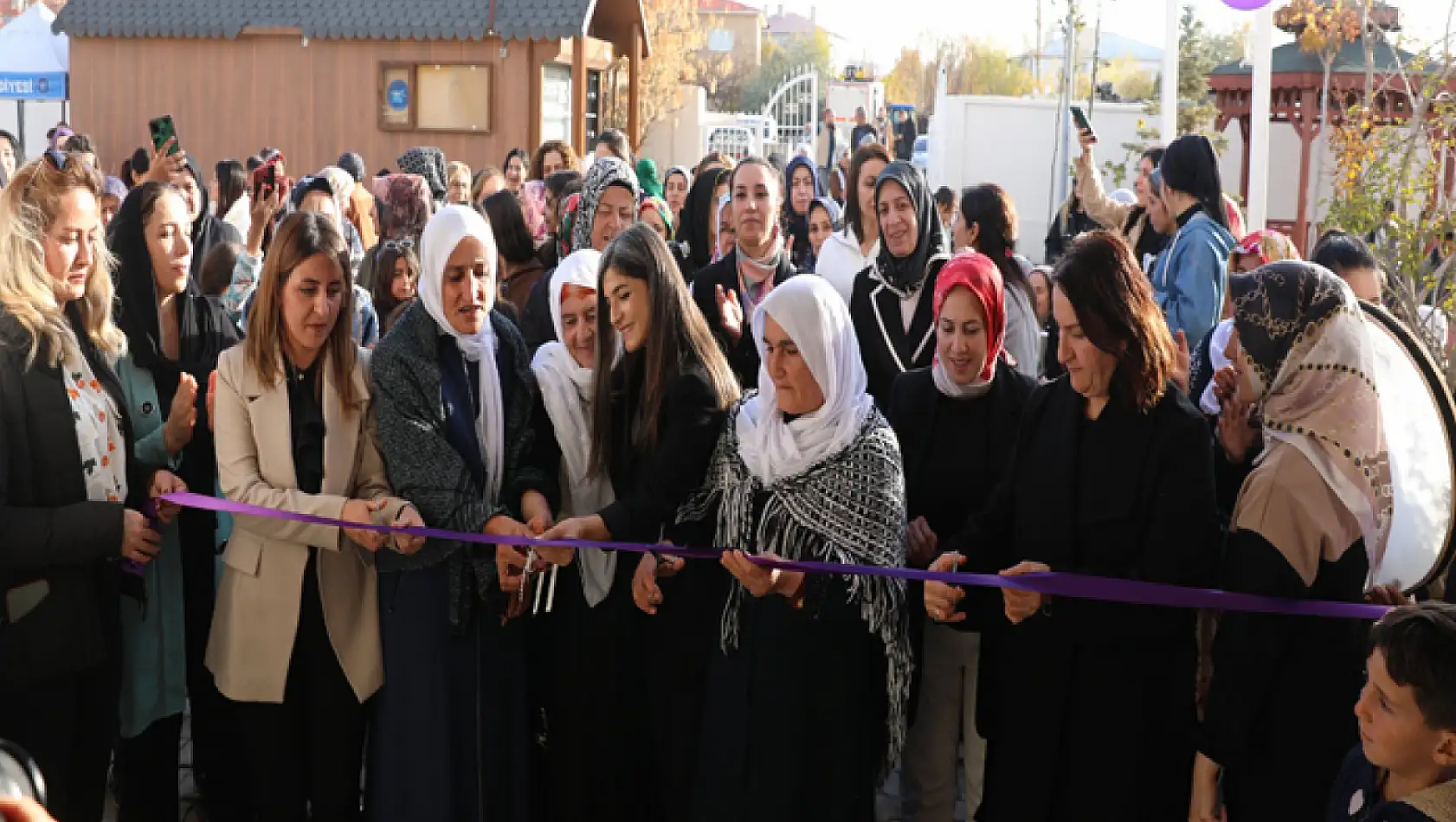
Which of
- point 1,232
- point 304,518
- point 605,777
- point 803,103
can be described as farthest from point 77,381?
point 803,103

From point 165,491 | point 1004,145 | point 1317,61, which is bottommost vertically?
point 165,491

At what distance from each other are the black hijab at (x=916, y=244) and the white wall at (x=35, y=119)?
23.7 meters

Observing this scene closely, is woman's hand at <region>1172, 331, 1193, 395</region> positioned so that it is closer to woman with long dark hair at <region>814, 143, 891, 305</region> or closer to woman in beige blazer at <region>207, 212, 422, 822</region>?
woman with long dark hair at <region>814, 143, 891, 305</region>

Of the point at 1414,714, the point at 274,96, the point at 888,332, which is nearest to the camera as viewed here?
the point at 1414,714

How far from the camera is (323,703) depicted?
426 cm

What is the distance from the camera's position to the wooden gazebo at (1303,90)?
56.3 ft

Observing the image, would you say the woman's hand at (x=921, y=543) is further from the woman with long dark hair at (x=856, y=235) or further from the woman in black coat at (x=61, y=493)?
the woman with long dark hair at (x=856, y=235)

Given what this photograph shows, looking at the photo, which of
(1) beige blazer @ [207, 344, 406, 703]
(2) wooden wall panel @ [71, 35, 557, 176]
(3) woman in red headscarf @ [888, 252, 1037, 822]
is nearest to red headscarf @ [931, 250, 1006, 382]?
(3) woman in red headscarf @ [888, 252, 1037, 822]

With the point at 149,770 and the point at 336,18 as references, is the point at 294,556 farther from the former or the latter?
the point at 336,18

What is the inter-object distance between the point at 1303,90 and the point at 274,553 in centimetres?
1781

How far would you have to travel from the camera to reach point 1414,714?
2869 millimetres

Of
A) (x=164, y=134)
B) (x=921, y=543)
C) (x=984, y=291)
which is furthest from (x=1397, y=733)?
(x=164, y=134)

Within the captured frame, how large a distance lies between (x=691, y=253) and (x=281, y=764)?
5.02 m

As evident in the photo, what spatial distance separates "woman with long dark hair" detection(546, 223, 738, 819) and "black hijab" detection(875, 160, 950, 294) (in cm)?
158
